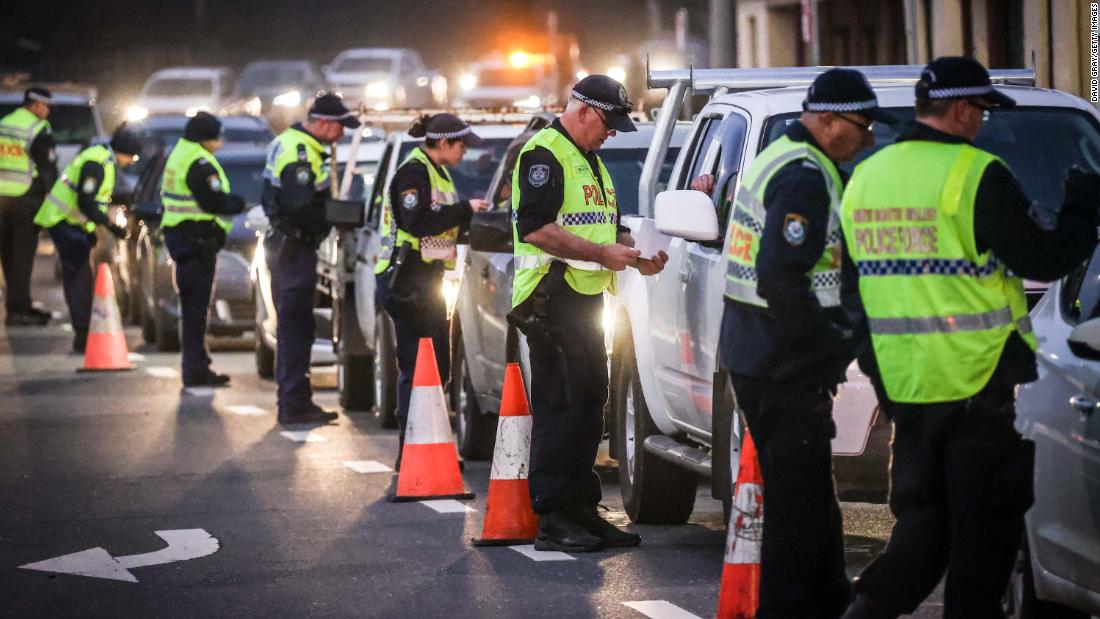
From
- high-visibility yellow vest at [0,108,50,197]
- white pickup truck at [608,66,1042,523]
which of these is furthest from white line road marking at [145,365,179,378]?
white pickup truck at [608,66,1042,523]

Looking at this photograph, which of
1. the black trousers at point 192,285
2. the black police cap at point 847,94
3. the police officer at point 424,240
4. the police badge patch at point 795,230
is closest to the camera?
the police badge patch at point 795,230

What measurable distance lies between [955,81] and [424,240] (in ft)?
19.3

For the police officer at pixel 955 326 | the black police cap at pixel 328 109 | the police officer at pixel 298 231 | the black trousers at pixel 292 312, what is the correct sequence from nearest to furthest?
the police officer at pixel 955 326 < the black police cap at pixel 328 109 < the police officer at pixel 298 231 < the black trousers at pixel 292 312

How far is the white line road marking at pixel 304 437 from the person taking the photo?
1372 centimetres

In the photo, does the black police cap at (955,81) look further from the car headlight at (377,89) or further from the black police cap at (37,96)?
the car headlight at (377,89)

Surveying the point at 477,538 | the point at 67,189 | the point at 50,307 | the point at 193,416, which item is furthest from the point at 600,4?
the point at 477,538

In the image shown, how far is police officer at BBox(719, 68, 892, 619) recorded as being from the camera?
665 centimetres

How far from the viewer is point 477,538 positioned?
31.9 feet

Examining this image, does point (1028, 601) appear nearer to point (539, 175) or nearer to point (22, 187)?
point (539, 175)

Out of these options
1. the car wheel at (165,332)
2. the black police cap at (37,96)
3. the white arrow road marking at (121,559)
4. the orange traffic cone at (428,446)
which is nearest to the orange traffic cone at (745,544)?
the white arrow road marking at (121,559)

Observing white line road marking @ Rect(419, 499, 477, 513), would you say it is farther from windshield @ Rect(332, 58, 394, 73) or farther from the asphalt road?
windshield @ Rect(332, 58, 394, 73)

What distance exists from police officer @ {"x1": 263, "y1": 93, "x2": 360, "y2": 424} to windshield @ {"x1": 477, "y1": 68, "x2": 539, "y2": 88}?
36.6 m

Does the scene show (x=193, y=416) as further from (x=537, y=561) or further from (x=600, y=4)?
(x=600, y=4)

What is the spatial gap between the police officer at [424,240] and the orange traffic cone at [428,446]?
0.77m
